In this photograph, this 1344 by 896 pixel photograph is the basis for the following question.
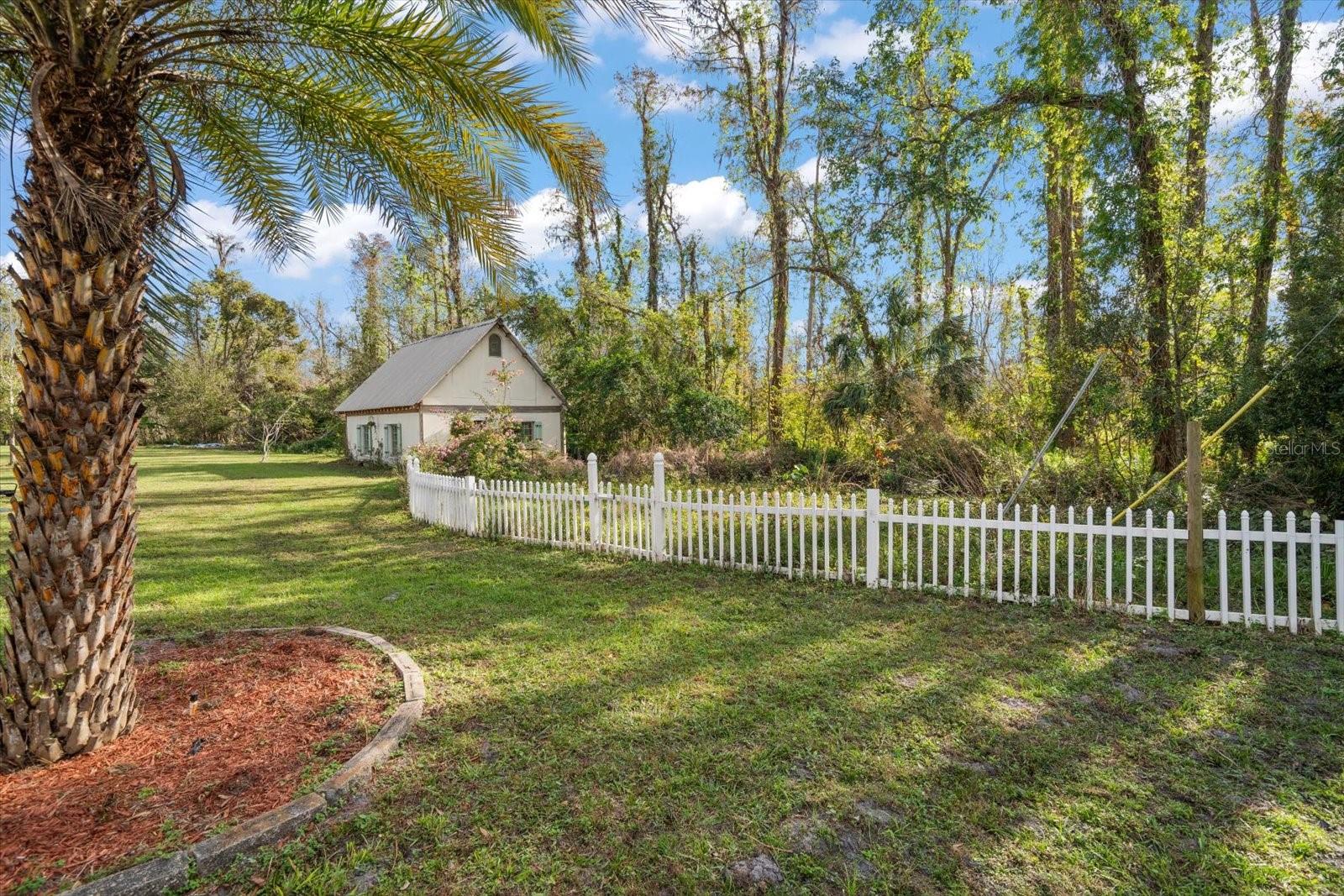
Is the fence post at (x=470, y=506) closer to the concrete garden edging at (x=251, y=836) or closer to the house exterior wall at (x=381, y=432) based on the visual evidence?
the concrete garden edging at (x=251, y=836)

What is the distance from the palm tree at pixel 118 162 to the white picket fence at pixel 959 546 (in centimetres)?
419

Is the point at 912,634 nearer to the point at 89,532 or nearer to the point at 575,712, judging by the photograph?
the point at 575,712

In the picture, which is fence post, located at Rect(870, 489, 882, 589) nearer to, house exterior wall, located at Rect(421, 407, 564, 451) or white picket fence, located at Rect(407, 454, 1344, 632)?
white picket fence, located at Rect(407, 454, 1344, 632)

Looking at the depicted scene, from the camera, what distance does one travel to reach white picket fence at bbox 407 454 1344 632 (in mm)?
4969

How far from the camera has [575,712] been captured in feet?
12.0

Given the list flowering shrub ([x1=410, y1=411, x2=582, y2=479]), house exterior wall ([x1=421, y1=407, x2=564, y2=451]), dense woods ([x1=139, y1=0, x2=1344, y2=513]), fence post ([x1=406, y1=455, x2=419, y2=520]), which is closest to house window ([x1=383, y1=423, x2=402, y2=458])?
house exterior wall ([x1=421, y1=407, x2=564, y2=451])

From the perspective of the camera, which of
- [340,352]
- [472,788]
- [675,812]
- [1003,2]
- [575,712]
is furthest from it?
[340,352]

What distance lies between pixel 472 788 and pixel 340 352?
151 ft

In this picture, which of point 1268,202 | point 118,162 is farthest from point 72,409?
point 1268,202

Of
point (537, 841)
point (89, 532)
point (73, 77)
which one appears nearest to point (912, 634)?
point (537, 841)

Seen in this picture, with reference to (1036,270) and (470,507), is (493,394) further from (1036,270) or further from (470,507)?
(1036,270)

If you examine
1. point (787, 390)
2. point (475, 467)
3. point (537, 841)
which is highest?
point (787, 390)

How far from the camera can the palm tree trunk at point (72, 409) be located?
2637 mm

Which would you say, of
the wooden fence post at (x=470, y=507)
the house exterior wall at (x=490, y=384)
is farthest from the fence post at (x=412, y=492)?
the house exterior wall at (x=490, y=384)
